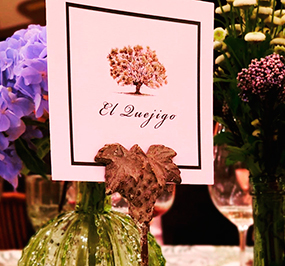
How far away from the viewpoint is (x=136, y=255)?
0.52 metres

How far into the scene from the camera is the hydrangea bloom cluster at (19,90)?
47cm

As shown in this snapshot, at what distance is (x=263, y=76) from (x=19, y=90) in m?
0.26

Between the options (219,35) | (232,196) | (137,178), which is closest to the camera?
(137,178)

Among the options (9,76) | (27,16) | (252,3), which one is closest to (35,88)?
(9,76)

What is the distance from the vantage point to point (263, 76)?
52 cm

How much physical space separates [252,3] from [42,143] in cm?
29

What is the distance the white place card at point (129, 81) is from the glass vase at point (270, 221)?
0.16 metres

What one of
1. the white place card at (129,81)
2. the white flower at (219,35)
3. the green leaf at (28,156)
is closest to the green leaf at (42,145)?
the green leaf at (28,156)

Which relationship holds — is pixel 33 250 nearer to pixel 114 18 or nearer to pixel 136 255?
pixel 136 255

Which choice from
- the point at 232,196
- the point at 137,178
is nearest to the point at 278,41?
the point at 137,178

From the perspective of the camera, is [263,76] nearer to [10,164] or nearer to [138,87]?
[138,87]

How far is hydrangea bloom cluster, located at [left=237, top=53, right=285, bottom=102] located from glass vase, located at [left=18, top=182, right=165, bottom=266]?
0.64 feet

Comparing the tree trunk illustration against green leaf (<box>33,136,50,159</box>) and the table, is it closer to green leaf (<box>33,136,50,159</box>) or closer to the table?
green leaf (<box>33,136,50,159</box>)

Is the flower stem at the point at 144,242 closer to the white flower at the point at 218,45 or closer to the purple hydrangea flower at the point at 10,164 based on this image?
the purple hydrangea flower at the point at 10,164
